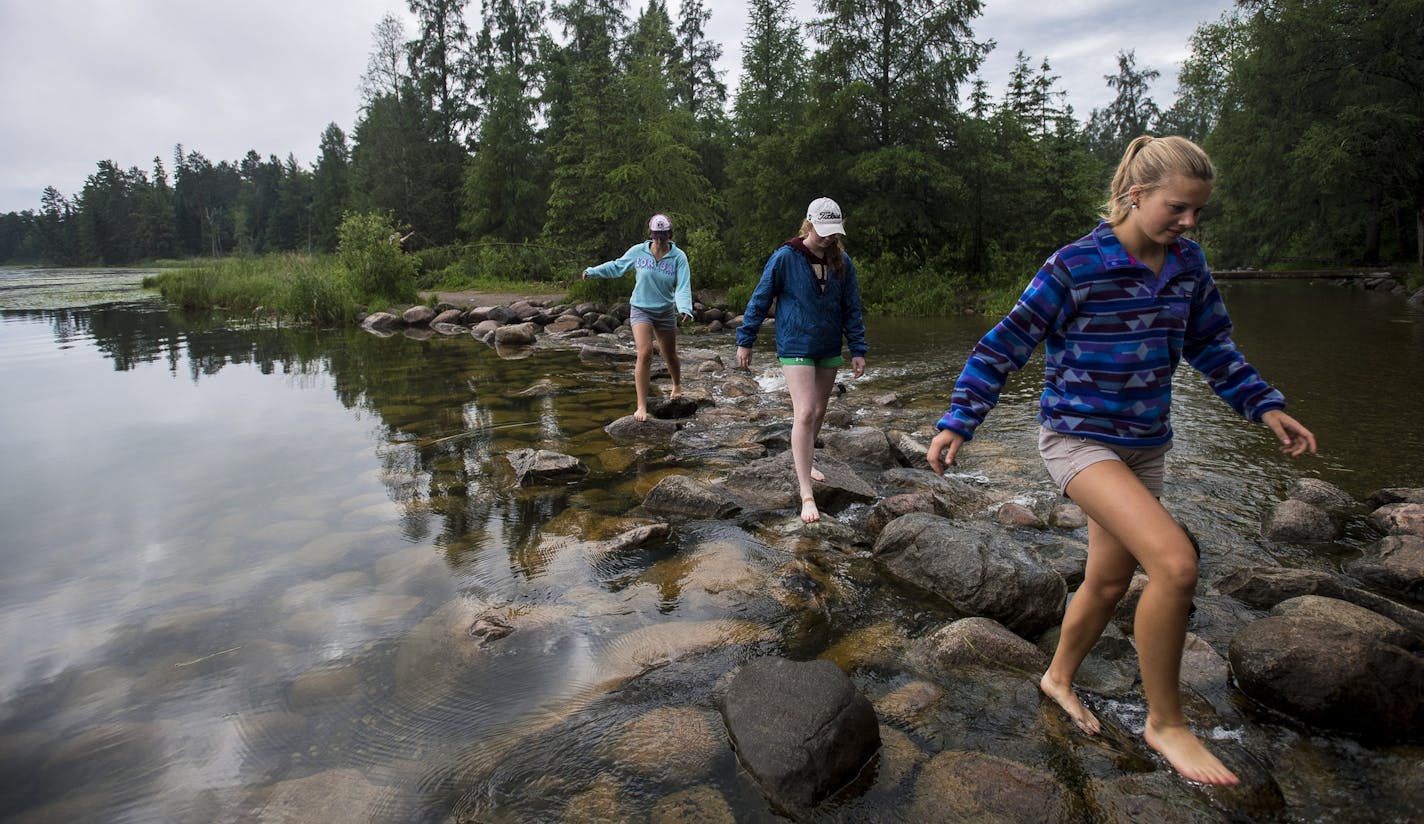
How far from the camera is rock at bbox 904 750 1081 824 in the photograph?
2.53 metres

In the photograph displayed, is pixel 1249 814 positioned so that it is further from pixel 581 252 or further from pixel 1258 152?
pixel 1258 152

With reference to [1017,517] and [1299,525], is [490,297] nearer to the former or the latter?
[1017,517]

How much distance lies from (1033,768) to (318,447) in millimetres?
7290

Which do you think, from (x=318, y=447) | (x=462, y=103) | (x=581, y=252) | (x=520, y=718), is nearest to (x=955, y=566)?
(x=520, y=718)

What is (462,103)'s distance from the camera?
42.7 meters

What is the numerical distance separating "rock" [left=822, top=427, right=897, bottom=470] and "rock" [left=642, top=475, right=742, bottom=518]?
1.68m

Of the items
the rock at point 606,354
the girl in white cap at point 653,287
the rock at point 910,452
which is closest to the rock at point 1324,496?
the rock at point 910,452

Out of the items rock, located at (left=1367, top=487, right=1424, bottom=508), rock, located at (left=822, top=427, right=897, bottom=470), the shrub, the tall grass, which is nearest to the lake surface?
rock, located at (left=1367, top=487, right=1424, bottom=508)

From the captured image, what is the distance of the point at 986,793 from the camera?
8.64 feet

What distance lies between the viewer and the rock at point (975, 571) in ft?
12.7

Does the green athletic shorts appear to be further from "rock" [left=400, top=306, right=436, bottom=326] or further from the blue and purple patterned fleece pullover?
"rock" [left=400, top=306, right=436, bottom=326]

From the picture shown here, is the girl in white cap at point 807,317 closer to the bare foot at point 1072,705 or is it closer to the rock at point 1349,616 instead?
the bare foot at point 1072,705

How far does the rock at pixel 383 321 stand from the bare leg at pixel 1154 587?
A: 790 inches

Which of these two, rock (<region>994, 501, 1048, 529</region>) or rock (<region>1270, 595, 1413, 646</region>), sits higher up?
rock (<region>1270, 595, 1413, 646</region>)
